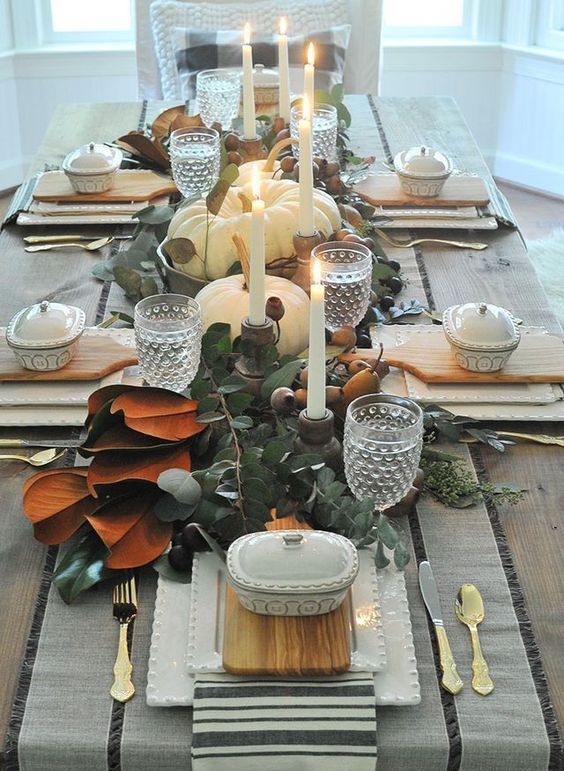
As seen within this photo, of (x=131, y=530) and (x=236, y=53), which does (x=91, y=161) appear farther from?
(x=236, y=53)

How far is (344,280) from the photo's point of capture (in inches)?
56.4

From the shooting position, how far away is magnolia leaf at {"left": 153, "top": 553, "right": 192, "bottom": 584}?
1033 millimetres

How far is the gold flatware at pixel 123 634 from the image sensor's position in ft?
3.01

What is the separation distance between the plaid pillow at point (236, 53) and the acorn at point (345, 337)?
1983mm

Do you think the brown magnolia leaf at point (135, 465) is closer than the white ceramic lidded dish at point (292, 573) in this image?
No

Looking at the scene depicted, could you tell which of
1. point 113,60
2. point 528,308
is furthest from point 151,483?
point 113,60

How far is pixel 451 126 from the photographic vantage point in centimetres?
253

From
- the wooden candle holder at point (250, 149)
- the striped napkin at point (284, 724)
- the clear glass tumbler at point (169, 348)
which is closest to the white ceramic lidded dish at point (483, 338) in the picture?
the clear glass tumbler at point (169, 348)

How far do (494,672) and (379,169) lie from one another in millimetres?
1434

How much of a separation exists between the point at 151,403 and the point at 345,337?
1.04ft

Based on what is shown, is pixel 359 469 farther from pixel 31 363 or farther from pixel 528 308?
pixel 528 308

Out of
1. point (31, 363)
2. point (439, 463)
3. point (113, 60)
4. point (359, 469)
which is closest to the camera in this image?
point (359, 469)

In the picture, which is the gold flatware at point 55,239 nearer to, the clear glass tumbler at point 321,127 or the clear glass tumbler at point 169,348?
the clear glass tumbler at point 321,127

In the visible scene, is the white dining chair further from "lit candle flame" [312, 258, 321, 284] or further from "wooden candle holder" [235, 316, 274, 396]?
"lit candle flame" [312, 258, 321, 284]
